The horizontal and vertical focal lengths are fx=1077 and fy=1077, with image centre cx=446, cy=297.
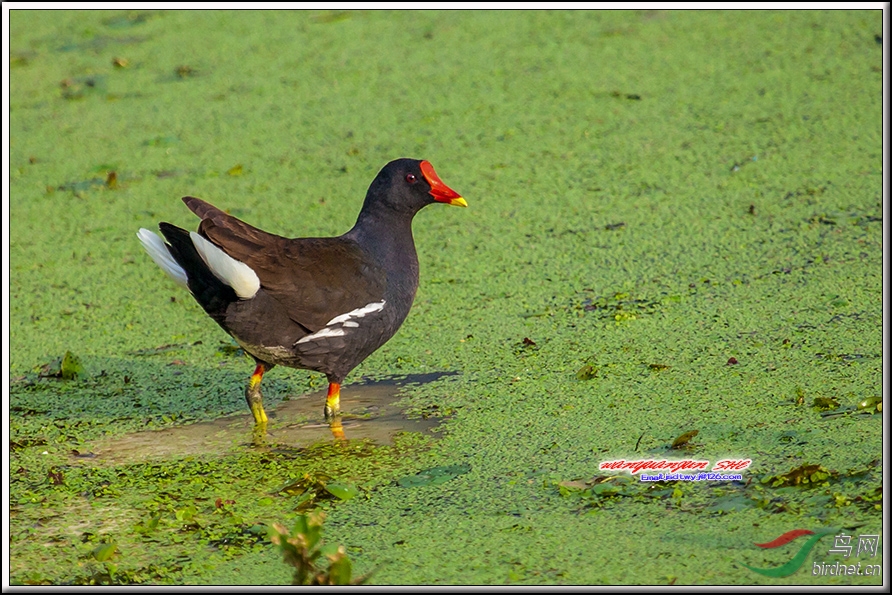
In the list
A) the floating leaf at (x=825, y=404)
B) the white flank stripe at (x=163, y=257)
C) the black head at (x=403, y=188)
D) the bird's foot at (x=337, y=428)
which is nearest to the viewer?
the floating leaf at (x=825, y=404)

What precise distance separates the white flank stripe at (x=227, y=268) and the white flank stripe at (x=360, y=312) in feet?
0.99

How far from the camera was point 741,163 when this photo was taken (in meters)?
5.18

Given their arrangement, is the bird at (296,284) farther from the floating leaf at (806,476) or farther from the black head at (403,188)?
the floating leaf at (806,476)

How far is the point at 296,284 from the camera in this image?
3463 millimetres

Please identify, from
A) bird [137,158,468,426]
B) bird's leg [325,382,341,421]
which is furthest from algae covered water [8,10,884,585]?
bird [137,158,468,426]

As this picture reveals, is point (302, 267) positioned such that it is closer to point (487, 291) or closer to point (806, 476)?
point (487, 291)

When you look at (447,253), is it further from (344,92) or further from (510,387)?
(344,92)

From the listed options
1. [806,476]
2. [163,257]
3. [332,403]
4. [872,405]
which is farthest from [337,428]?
[872,405]

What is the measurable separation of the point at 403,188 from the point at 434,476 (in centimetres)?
116

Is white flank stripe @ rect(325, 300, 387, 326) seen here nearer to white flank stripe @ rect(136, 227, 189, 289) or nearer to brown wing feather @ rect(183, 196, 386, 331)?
brown wing feather @ rect(183, 196, 386, 331)

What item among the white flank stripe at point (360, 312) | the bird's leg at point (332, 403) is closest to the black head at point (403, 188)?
the white flank stripe at point (360, 312)

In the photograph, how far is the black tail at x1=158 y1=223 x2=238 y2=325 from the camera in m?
3.37

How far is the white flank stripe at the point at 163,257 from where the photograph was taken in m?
3.49

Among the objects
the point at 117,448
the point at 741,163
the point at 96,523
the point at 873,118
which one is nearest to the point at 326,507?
the point at 96,523
